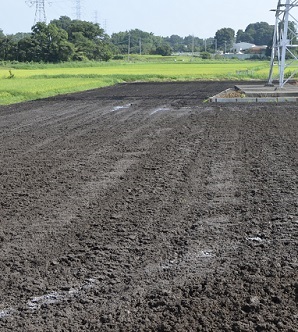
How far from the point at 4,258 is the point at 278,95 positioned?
78.8ft

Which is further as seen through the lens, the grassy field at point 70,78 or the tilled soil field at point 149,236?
the grassy field at point 70,78

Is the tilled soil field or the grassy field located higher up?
the tilled soil field

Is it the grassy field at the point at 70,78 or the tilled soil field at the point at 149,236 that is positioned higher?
the tilled soil field at the point at 149,236

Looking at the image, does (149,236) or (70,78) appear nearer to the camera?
(149,236)

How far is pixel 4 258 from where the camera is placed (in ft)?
17.4

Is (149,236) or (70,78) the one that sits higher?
(149,236)

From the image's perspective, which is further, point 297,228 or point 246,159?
point 246,159

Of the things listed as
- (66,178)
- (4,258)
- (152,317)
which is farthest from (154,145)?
(152,317)

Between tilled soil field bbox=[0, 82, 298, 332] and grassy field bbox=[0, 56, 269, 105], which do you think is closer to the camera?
tilled soil field bbox=[0, 82, 298, 332]

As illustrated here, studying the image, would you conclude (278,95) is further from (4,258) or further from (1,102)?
(4,258)

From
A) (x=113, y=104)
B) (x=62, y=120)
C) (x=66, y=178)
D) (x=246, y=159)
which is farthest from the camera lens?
(x=113, y=104)

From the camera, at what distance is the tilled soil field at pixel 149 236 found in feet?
13.7

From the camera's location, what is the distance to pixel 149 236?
592 centimetres

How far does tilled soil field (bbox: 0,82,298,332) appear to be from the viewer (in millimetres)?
4180
